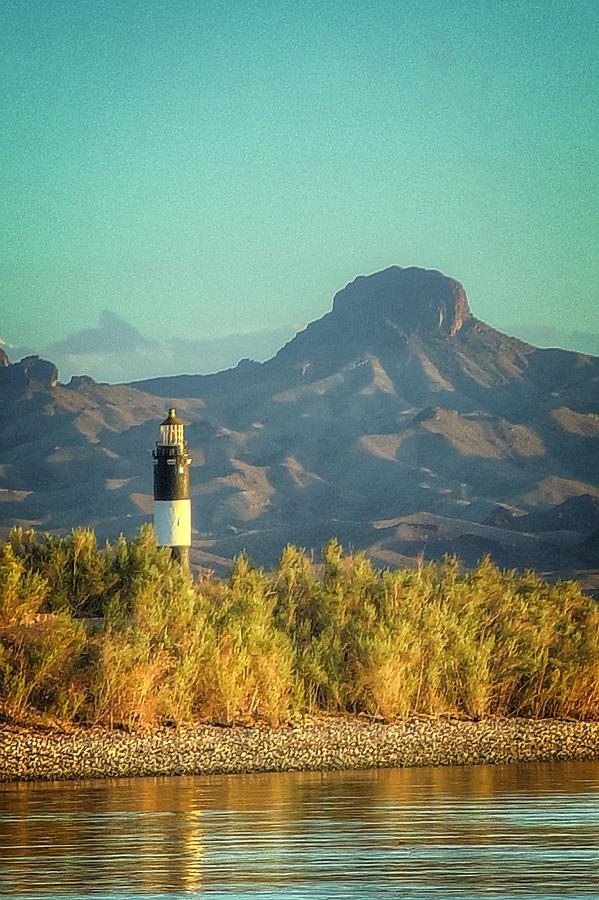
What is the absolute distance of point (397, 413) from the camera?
4557 inches

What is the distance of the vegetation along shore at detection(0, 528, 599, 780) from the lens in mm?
18734

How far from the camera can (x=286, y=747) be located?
19.0 meters

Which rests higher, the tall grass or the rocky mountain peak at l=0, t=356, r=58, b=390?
the rocky mountain peak at l=0, t=356, r=58, b=390

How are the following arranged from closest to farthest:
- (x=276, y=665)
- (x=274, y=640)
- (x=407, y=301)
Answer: (x=276, y=665), (x=274, y=640), (x=407, y=301)

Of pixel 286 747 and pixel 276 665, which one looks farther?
pixel 276 665

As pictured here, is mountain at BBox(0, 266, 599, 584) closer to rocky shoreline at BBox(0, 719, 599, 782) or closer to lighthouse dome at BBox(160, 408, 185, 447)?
lighthouse dome at BBox(160, 408, 185, 447)

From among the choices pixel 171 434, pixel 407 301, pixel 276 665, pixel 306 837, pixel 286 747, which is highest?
pixel 407 301

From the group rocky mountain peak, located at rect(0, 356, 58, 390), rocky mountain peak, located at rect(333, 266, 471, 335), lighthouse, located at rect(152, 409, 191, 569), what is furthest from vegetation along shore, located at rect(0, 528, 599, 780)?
rocky mountain peak, located at rect(333, 266, 471, 335)

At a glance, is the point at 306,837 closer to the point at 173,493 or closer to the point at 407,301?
the point at 173,493

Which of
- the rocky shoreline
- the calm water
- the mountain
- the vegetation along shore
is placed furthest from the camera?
the mountain

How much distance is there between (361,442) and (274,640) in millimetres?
89756

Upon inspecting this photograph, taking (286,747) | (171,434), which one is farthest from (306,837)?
(171,434)

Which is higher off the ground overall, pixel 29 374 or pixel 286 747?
pixel 29 374

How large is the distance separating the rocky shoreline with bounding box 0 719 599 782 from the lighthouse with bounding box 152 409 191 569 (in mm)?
6089
